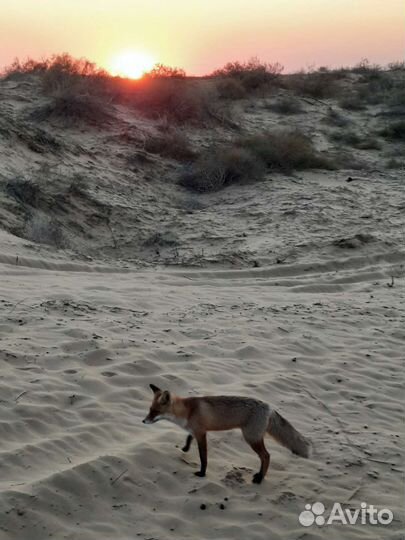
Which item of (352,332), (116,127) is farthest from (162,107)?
(352,332)

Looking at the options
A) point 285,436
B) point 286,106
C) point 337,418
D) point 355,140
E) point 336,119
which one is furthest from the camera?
point 286,106

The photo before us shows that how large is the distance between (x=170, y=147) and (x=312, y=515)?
50.1 ft

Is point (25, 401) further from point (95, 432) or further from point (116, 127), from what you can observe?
point (116, 127)

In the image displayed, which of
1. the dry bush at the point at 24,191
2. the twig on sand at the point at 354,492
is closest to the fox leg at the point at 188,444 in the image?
the twig on sand at the point at 354,492

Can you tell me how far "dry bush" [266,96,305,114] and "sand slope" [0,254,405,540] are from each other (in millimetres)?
16595

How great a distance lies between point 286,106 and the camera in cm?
2523

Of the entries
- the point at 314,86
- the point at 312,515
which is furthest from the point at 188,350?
the point at 314,86

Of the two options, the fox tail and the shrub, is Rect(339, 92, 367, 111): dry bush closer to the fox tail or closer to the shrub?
the shrub

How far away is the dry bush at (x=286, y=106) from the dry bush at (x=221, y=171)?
8557 mm

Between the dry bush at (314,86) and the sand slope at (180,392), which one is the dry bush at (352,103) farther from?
the sand slope at (180,392)

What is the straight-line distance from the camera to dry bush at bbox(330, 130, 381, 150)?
21.7 m

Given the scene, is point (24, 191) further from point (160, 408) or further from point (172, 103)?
point (160, 408)

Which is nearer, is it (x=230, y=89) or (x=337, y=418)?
(x=337, y=418)

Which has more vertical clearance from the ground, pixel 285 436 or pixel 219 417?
pixel 219 417
